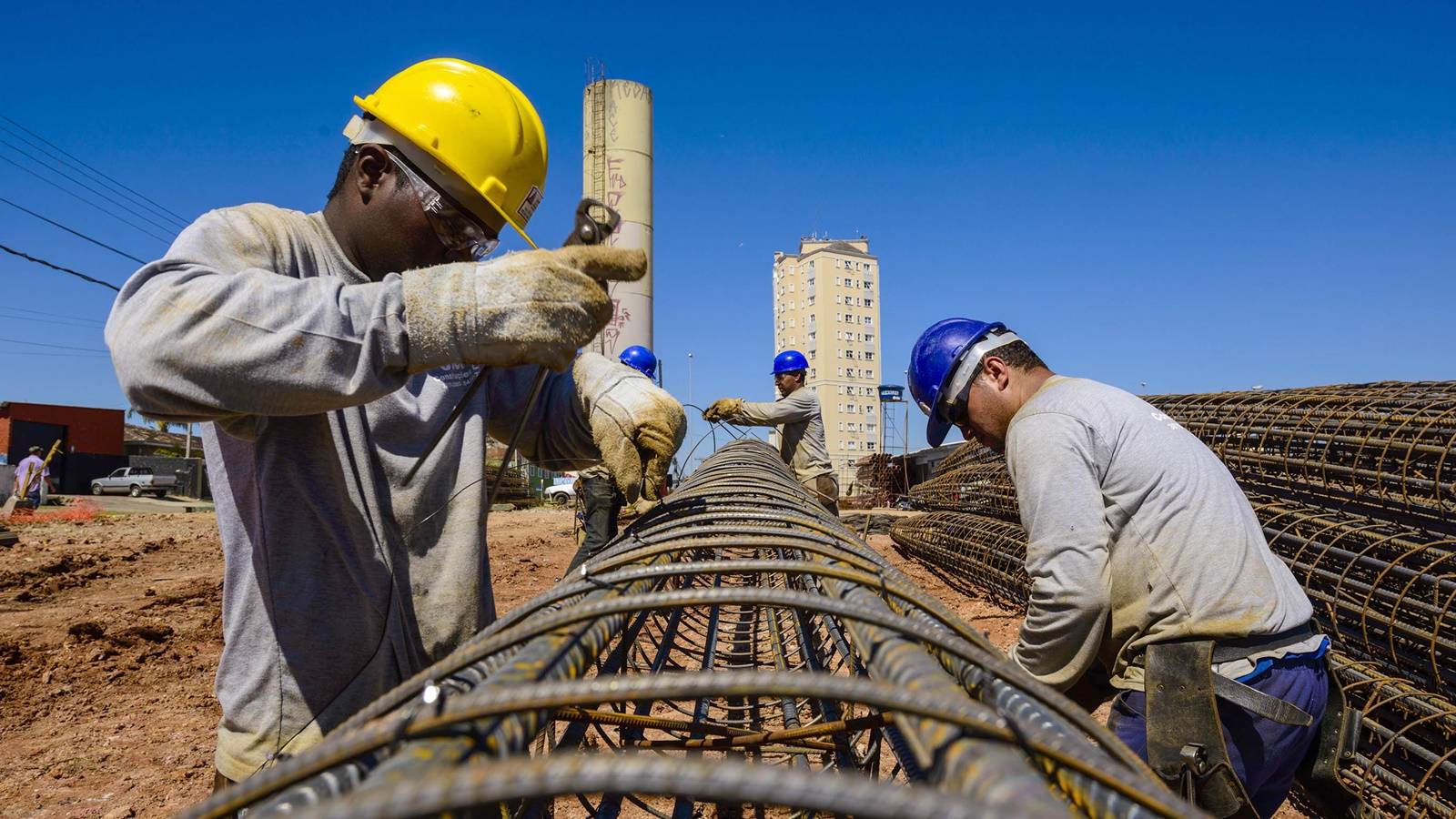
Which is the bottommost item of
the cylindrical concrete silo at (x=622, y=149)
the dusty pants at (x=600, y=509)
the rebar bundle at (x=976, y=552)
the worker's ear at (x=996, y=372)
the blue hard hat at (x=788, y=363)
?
the rebar bundle at (x=976, y=552)

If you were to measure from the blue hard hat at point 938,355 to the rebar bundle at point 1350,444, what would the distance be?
2538 millimetres

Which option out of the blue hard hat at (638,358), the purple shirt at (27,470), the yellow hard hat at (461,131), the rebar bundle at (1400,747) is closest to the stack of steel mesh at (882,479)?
the blue hard hat at (638,358)

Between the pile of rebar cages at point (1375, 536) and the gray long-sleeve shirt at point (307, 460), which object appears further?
the pile of rebar cages at point (1375, 536)

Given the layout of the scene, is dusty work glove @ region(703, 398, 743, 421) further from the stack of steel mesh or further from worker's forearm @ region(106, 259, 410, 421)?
the stack of steel mesh

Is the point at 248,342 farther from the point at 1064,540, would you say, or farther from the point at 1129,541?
the point at 1129,541

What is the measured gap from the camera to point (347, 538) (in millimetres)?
1567

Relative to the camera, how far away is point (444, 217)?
68.7 inches

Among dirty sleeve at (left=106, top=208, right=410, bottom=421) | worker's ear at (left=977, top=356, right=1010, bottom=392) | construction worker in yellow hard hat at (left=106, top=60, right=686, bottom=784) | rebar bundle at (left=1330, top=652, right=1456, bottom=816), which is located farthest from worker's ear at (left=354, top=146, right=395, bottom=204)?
rebar bundle at (left=1330, top=652, right=1456, bottom=816)

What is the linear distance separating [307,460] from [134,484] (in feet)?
98.9

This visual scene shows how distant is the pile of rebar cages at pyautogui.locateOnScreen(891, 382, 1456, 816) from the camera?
3404mm

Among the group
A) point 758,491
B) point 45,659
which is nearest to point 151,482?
point 45,659

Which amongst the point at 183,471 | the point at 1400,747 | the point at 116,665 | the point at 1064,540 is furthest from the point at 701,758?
the point at 183,471

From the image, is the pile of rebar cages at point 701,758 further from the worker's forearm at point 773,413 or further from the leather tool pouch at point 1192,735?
the worker's forearm at point 773,413

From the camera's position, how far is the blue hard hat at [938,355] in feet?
9.35
